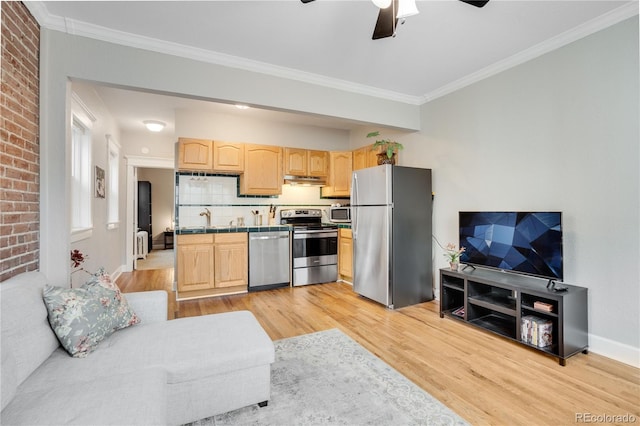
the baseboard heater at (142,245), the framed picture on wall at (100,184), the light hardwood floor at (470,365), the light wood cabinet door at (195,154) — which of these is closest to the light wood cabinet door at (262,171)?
the light wood cabinet door at (195,154)

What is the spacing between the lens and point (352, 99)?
3.61 metres

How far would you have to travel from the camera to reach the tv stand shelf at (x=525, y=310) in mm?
2371

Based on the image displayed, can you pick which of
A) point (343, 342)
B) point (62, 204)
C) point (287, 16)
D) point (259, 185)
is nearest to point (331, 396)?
point (343, 342)

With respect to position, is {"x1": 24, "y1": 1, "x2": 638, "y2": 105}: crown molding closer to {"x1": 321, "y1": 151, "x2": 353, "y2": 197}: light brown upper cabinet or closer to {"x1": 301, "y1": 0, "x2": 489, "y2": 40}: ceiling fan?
{"x1": 301, "y1": 0, "x2": 489, "y2": 40}: ceiling fan

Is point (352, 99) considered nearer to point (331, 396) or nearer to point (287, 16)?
point (287, 16)

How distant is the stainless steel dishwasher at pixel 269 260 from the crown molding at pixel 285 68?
2.24 m

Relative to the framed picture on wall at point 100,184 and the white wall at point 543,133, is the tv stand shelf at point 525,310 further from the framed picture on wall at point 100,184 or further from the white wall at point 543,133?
the framed picture on wall at point 100,184

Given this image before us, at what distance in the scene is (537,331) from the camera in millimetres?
2500

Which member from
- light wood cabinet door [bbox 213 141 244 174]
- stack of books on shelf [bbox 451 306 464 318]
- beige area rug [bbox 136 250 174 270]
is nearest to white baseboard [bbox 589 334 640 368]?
stack of books on shelf [bbox 451 306 464 318]

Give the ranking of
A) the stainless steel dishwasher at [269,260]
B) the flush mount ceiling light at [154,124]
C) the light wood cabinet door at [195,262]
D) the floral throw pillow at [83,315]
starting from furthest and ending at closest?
the flush mount ceiling light at [154,124], the stainless steel dishwasher at [269,260], the light wood cabinet door at [195,262], the floral throw pillow at [83,315]

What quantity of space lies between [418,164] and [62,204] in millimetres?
3812

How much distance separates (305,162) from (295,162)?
18cm

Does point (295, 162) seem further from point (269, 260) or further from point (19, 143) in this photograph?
point (19, 143)

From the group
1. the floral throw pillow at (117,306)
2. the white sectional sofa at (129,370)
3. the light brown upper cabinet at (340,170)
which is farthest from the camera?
the light brown upper cabinet at (340,170)
